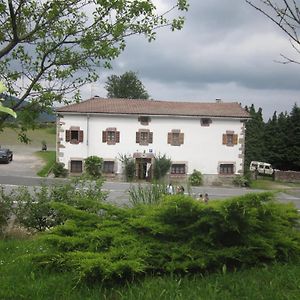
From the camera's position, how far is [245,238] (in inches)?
171

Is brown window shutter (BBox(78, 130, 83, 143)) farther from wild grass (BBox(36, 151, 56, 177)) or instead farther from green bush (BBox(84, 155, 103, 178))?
wild grass (BBox(36, 151, 56, 177))

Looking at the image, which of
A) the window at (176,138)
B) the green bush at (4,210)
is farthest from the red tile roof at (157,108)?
the green bush at (4,210)

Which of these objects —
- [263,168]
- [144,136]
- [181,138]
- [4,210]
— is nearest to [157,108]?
[144,136]

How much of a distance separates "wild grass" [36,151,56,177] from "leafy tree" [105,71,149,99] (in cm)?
2404

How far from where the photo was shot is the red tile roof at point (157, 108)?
123ft

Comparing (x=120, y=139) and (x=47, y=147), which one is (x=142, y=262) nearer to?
(x=120, y=139)

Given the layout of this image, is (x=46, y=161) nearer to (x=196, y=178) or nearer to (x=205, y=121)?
(x=196, y=178)

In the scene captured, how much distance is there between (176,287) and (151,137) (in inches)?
1342

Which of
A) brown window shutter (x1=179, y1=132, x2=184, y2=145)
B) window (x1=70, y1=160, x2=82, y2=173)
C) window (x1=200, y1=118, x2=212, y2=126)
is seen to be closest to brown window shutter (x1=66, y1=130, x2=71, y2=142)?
window (x1=70, y1=160, x2=82, y2=173)

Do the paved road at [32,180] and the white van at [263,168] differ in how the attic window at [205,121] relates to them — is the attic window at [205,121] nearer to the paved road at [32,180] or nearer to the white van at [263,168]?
the paved road at [32,180]

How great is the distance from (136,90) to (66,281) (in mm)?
71627

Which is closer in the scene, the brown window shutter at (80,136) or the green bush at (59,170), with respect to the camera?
the green bush at (59,170)

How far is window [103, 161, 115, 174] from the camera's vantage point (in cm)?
3741

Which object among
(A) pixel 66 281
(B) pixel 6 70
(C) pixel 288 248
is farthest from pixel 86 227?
(B) pixel 6 70
